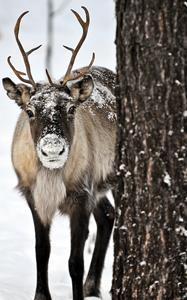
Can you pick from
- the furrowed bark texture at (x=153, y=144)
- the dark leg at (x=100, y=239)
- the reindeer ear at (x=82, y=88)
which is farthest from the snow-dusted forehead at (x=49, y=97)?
the furrowed bark texture at (x=153, y=144)

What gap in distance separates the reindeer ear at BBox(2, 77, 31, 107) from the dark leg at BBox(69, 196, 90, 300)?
91 cm

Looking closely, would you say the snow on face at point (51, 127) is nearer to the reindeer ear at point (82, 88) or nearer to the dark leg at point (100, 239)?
the reindeer ear at point (82, 88)

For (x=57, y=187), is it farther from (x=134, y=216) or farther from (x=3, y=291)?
(x=134, y=216)

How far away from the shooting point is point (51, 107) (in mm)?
5656

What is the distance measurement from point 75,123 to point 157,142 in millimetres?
2323

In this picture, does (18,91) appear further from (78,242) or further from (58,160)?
(78,242)

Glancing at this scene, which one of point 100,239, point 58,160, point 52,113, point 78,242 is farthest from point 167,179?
point 100,239

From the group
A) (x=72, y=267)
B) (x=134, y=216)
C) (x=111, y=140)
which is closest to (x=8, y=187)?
(x=111, y=140)

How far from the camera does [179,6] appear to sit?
365 centimetres

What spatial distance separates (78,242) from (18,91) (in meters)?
1.29

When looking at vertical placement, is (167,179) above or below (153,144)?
below

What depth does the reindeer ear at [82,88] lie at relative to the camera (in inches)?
235

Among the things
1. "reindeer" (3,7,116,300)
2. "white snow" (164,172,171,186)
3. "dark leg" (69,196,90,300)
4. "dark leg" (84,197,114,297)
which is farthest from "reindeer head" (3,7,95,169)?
"white snow" (164,172,171,186)

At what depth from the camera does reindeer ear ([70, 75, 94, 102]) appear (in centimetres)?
596
